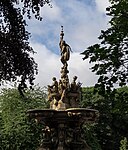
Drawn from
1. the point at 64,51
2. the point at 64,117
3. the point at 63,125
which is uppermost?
the point at 64,51

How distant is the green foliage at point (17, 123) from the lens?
106ft

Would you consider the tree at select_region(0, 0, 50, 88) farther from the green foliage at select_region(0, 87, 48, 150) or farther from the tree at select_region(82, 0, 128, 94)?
the green foliage at select_region(0, 87, 48, 150)

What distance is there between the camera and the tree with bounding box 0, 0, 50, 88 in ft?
38.2

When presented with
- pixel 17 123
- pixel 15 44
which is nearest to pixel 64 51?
pixel 15 44

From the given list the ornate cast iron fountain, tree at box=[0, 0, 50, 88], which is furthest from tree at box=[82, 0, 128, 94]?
the ornate cast iron fountain

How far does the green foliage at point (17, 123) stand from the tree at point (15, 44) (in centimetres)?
1938

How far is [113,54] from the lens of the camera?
1092 centimetres

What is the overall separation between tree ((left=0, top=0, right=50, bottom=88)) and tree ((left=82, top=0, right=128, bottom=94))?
5.75ft

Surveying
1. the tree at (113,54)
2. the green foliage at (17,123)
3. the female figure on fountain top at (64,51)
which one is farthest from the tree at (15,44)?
the green foliage at (17,123)

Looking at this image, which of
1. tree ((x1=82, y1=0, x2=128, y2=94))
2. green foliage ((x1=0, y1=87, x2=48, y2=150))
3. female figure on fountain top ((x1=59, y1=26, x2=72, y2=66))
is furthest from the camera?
green foliage ((x1=0, y1=87, x2=48, y2=150))

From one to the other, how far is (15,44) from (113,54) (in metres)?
2.58

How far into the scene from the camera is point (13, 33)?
12.1m

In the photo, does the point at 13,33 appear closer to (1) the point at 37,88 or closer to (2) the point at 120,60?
(2) the point at 120,60

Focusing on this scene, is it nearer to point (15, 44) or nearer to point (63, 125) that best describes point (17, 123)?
point (63, 125)
